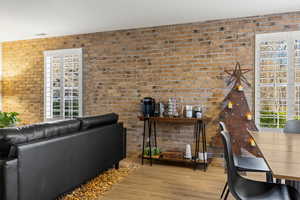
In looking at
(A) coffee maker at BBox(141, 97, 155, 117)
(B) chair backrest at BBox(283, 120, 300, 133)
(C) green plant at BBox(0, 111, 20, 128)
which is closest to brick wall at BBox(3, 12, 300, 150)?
(A) coffee maker at BBox(141, 97, 155, 117)

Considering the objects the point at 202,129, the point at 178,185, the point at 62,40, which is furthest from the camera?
the point at 62,40

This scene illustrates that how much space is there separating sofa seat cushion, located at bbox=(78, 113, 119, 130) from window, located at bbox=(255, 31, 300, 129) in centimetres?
251

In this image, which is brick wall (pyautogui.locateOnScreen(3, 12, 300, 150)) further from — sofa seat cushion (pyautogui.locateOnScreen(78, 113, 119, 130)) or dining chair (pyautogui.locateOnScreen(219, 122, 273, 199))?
dining chair (pyautogui.locateOnScreen(219, 122, 273, 199))

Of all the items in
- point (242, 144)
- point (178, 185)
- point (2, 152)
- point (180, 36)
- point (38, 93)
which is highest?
point (180, 36)

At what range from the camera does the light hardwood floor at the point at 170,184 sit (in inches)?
104

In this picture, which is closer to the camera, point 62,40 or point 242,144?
point 242,144

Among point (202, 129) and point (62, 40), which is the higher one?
point (62, 40)

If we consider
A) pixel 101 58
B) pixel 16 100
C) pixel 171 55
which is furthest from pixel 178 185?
pixel 16 100

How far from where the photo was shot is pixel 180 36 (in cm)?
424

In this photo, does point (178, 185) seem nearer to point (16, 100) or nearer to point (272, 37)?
point (272, 37)

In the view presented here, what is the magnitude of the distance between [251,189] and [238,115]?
2.29 m

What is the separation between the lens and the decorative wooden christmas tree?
3791mm

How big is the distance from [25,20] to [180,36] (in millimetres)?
2924

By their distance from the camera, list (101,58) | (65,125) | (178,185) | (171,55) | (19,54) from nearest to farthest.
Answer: (65,125) < (178,185) < (171,55) < (101,58) < (19,54)
